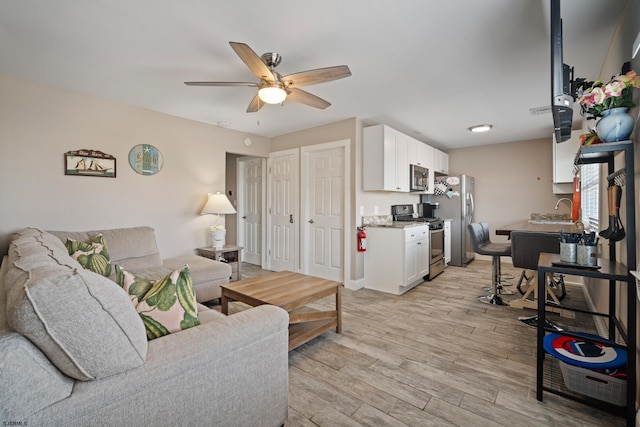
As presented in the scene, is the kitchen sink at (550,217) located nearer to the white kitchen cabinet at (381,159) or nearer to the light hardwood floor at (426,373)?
the light hardwood floor at (426,373)

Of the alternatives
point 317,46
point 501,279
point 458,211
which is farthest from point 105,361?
point 458,211

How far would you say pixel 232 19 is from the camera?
1897 millimetres

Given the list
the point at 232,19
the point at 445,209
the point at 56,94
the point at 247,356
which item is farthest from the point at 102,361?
the point at 445,209

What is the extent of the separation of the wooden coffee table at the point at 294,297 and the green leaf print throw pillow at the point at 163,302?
2.78ft

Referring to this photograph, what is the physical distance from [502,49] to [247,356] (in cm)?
279

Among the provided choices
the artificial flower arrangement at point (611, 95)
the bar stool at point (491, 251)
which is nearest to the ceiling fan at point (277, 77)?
the artificial flower arrangement at point (611, 95)

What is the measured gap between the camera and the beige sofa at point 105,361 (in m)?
0.80

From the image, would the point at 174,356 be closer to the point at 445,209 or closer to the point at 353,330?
the point at 353,330

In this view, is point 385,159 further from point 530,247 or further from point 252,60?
point 252,60

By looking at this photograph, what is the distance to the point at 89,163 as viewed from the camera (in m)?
3.21

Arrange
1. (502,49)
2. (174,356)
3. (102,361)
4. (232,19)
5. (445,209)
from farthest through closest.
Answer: (445,209) < (502,49) < (232,19) < (174,356) < (102,361)

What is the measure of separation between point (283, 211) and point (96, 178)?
102 inches

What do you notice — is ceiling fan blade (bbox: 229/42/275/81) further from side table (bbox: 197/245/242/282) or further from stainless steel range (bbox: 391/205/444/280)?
stainless steel range (bbox: 391/205/444/280)

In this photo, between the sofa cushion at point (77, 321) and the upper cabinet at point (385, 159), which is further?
the upper cabinet at point (385, 159)
